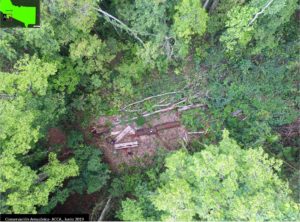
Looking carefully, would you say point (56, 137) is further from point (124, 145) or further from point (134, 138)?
point (134, 138)

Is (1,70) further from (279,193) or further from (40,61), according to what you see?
(279,193)

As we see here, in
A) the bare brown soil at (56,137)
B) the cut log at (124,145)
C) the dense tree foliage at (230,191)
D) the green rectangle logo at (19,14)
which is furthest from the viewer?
the cut log at (124,145)

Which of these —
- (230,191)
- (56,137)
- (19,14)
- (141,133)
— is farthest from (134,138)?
(19,14)

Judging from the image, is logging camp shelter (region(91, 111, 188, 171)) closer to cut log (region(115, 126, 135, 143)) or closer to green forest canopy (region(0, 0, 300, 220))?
cut log (region(115, 126, 135, 143))

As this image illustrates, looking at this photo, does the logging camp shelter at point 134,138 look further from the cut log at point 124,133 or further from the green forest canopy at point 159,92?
the green forest canopy at point 159,92

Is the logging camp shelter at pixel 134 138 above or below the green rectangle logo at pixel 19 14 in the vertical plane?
below

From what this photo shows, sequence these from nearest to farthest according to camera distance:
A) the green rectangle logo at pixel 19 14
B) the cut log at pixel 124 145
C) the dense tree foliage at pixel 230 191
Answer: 1. the dense tree foliage at pixel 230 191
2. the green rectangle logo at pixel 19 14
3. the cut log at pixel 124 145

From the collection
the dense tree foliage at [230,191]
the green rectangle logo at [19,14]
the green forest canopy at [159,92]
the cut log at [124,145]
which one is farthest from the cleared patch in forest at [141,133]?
the green rectangle logo at [19,14]
